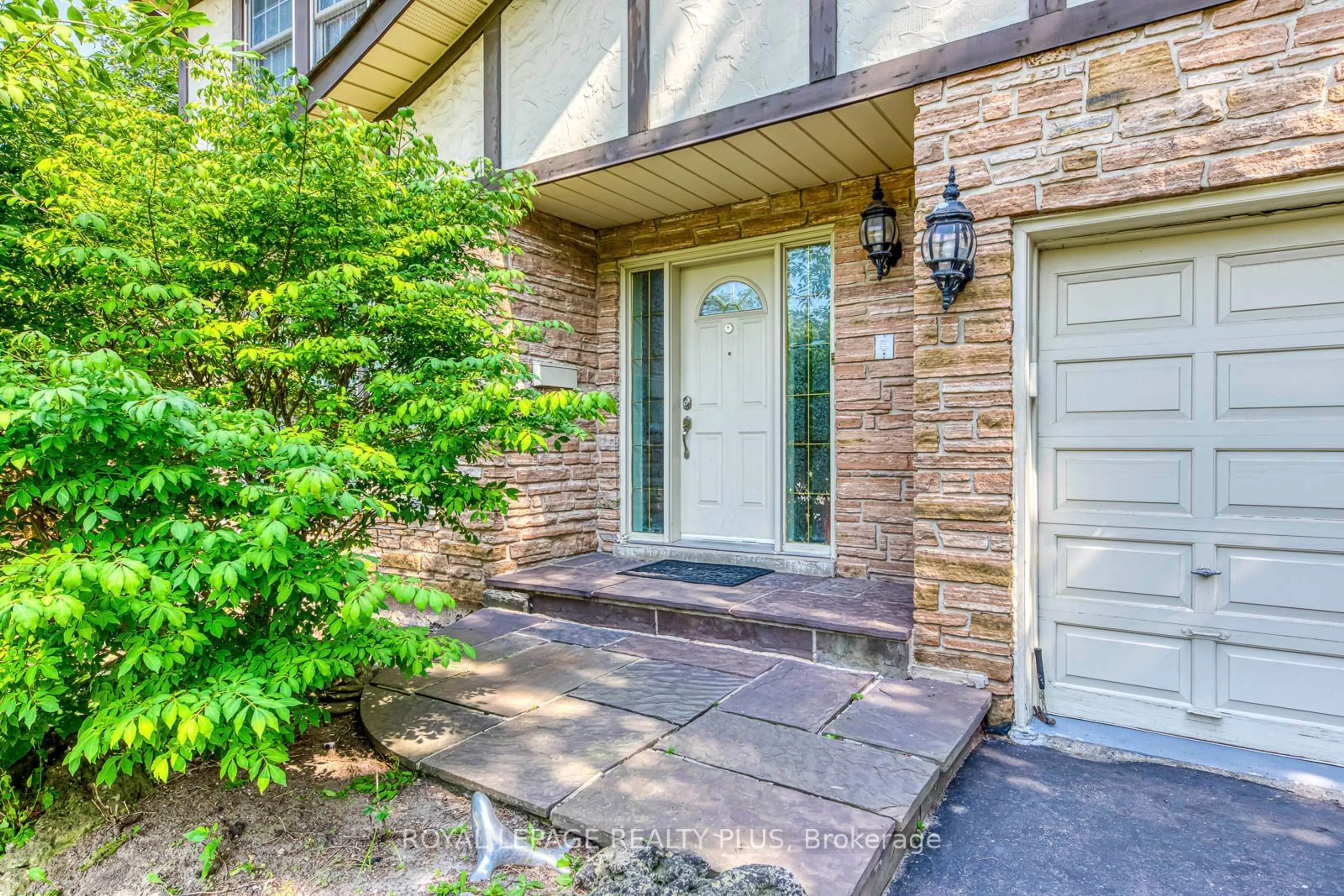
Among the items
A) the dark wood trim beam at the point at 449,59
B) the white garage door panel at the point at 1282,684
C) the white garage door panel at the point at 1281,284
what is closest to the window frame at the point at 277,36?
the dark wood trim beam at the point at 449,59

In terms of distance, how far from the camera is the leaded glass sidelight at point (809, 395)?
153 inches

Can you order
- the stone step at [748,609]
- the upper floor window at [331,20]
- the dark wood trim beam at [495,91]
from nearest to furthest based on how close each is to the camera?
the stone step at [748,609], the dark wood trim beam at [495,91], the upper floor window at [331,20]

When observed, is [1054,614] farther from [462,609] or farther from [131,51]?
[131,51]

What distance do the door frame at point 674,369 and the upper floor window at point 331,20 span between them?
2798mm

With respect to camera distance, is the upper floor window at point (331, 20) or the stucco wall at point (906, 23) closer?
the stucco wall at point (906, 23)

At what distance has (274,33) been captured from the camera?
18.4 ft

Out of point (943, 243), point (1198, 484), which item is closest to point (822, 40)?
point (943, 243)

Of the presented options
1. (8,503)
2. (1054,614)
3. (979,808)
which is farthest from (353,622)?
(1054,614)

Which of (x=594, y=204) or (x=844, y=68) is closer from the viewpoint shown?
(x=844, y=68)

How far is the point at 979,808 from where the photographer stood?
210 centimetres

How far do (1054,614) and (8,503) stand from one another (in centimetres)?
320

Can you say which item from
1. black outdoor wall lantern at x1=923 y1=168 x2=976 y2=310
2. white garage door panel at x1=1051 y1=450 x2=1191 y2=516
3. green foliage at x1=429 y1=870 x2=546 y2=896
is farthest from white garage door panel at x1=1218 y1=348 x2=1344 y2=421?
green foliage at x1=429 y1=870 x2=546 y2=896

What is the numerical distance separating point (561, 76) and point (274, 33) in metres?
3.53

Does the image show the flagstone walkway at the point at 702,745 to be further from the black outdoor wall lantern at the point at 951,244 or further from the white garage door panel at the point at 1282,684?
the black outdoor wall lantern at the point at 951,244
